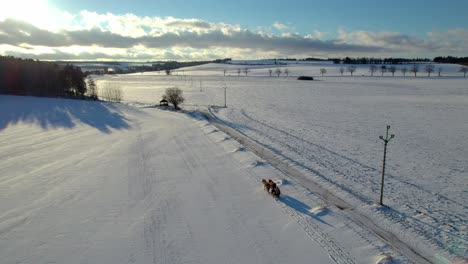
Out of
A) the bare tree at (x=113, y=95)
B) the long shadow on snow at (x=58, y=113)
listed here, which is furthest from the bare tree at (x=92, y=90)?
the long shadow on snow at (x=58, y=113)

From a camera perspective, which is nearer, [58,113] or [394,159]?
[394,159]

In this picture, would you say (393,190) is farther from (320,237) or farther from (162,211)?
(162,211)

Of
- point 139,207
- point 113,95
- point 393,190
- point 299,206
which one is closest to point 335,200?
point 299,206

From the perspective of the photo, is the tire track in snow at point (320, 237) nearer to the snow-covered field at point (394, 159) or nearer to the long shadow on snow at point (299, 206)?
the long shadow on snow at point (299, 206)

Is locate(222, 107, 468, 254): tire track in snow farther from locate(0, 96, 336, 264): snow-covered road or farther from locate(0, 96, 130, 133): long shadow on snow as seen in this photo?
locate(0, 96, 130, 133): long shadow on snow

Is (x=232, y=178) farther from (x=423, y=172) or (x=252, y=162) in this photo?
(x=423, y=172)

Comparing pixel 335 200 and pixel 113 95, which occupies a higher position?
pixel 113 95

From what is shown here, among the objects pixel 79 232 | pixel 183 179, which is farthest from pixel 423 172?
pixel 79 232
